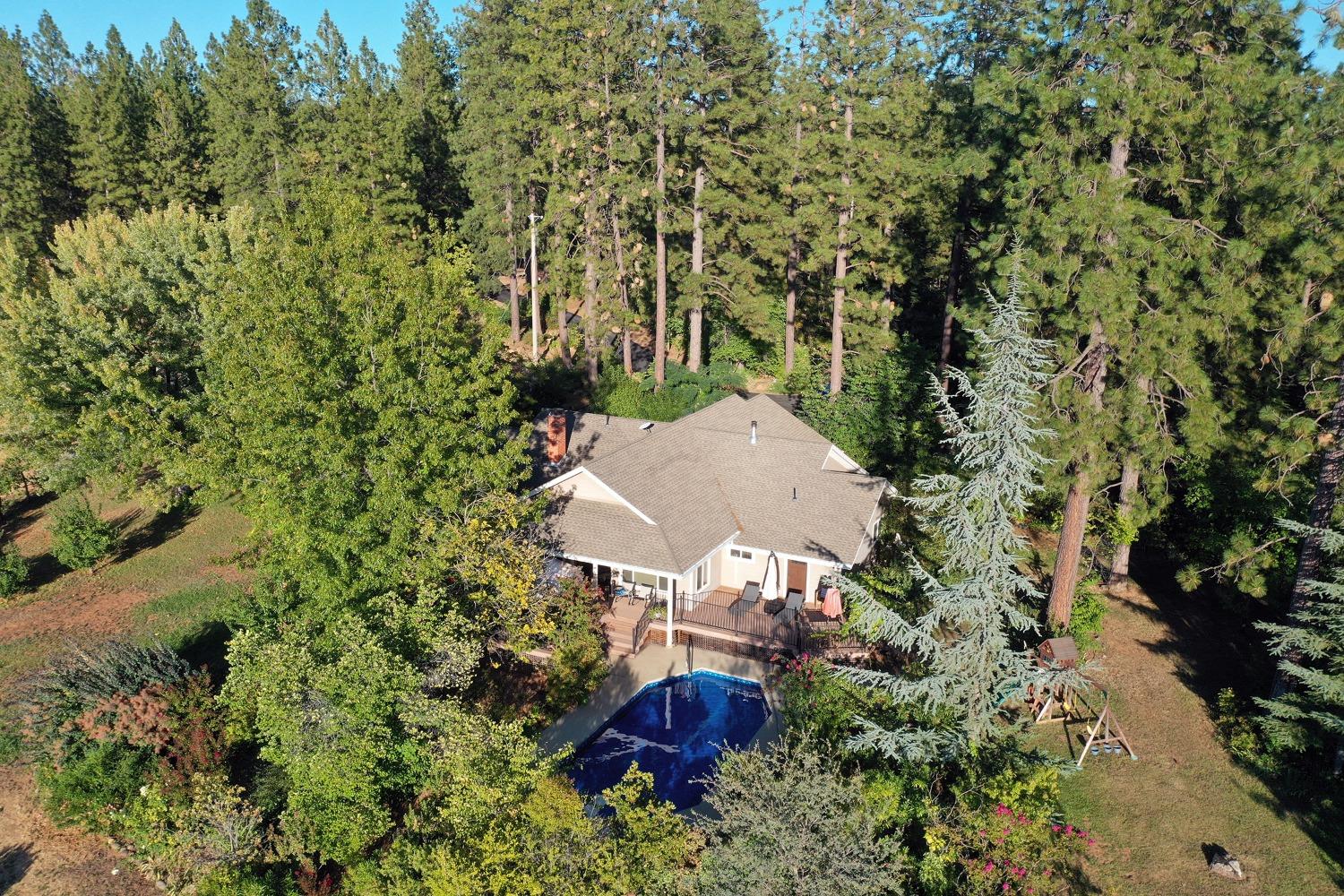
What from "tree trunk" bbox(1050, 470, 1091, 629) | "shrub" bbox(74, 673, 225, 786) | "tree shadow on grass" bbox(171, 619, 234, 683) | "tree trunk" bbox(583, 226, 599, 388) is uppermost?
"tree trunk" bbox(583, 226, 599, 388)

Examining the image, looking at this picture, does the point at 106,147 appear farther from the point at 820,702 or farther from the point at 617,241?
the point at 820,702

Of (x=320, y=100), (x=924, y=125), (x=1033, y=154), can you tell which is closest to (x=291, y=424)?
(x=1033, y=154)

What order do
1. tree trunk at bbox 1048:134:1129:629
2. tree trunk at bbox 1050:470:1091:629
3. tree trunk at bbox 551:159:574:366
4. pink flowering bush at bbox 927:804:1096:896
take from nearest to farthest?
pink flowering bush at bbox 927:804:1096:896
tree trunk at bbox 1048:134:1129:629
tree trunk at bbox 1050:470:1091:629
tree trunk at bbox 551:159:574:366

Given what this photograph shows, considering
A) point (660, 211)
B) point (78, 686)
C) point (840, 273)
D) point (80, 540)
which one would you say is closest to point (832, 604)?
point (840, 273)

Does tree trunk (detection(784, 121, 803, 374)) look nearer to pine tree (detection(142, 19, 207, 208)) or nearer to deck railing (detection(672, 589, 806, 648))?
deck railing (detection(672, 589, 806, 648))

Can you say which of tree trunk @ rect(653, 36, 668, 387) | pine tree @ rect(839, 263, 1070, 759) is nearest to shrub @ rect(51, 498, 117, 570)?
tree trunk @ rect(653, 36, 668, 387)

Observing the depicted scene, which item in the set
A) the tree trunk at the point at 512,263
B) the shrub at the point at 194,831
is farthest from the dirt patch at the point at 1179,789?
Answer: the tree trunk at the point at 512,263
